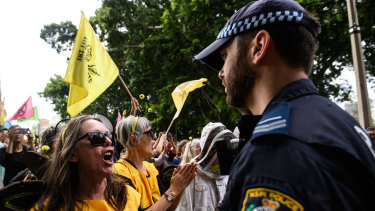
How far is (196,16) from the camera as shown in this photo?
12781mm

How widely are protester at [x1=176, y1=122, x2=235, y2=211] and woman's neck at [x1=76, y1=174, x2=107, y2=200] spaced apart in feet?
4.15

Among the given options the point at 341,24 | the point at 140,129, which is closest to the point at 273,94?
the point at 140,129

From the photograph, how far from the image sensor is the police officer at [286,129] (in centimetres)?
83

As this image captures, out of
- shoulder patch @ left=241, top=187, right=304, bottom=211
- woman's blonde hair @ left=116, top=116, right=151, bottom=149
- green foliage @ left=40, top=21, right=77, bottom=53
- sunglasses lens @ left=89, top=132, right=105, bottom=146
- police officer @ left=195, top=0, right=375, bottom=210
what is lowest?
woman's blonde hair @ left=116, top=116, right=151, bottom=149

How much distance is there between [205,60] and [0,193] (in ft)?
5.30

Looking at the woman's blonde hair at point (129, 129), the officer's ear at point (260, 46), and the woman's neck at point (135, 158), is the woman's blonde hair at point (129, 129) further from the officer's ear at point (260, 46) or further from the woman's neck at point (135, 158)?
the officer's ear at point (260, 46)

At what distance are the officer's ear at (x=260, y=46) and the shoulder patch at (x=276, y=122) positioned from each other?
240 millimetres

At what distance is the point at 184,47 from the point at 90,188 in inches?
460

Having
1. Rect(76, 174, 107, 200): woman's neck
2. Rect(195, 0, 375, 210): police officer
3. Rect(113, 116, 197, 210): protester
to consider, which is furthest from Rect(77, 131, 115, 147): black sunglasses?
Rect(195, 0, 375, 210): police officer

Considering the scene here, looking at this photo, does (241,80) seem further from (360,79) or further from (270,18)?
(360,79)

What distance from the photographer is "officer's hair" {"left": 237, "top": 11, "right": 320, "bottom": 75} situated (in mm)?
1154

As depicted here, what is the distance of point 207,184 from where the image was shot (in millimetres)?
3500

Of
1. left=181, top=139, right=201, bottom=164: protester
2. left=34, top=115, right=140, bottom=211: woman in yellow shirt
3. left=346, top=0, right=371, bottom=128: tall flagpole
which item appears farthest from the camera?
left=346, top=0, right=371, bottom=128: tall flagpole

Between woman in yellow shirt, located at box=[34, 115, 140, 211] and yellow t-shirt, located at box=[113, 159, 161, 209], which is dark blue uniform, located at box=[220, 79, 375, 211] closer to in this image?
woman in yellow shirt, located at box=[34, 115, 140, 211]
